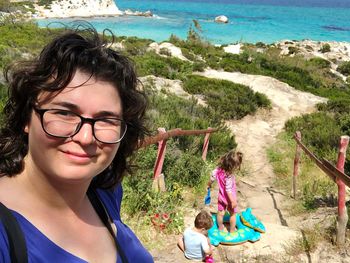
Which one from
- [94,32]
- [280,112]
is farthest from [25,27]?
[94,32]

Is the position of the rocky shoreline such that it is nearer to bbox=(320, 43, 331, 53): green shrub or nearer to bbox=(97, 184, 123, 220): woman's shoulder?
bbox=(320, 43, 331, 53): green shrub

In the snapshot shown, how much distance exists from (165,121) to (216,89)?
6040 mm

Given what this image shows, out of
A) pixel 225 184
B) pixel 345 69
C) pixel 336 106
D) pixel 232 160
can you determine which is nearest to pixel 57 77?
pixel 232 160

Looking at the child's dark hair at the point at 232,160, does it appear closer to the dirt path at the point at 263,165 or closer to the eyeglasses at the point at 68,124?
the dirt path at the point at 263,165

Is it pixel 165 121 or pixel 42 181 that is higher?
pixel 42 181

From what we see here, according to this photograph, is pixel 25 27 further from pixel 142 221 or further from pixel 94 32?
pixel 94 32

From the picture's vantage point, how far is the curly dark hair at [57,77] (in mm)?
1309

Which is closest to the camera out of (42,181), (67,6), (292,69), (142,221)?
(42,181)

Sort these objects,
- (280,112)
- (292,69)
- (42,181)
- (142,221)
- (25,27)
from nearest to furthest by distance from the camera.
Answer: (42,181) < (142,221) < (280,112) < (292,69) < (25,27)


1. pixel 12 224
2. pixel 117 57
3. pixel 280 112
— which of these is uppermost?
pixel 117 57

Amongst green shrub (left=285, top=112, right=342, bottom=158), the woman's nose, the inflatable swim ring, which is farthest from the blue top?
green shrub (left=285, top=112, right=342, bottom=158)

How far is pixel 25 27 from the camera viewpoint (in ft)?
88.0

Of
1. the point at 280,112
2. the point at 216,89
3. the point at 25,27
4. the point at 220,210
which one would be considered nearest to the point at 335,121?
the point at 280,112

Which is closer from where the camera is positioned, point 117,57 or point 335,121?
point 117,57
